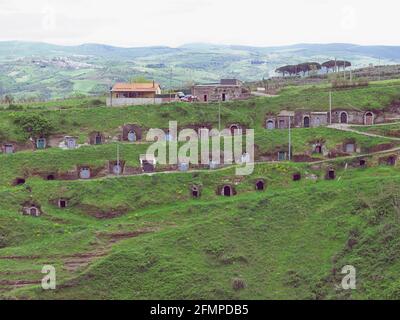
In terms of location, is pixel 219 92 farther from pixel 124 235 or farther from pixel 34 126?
pixel 124 235

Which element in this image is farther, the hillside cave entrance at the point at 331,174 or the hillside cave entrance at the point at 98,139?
the hillside cave entrance at the point at 98,139

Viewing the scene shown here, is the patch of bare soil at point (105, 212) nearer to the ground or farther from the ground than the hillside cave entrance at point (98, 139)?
nearer to the ground

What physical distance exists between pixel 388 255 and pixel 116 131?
34749mm

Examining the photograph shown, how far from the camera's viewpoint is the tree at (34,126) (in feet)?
234

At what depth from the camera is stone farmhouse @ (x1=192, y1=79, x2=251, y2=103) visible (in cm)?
8256

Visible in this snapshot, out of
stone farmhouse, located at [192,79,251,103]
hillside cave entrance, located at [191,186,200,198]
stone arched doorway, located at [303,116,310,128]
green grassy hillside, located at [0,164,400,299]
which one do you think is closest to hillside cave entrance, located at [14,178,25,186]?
green grassy hillside, located at [0,164,400,299]

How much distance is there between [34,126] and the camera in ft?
234

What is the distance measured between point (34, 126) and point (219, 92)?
22460 millimetres

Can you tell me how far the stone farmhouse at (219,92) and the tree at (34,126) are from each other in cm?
1921

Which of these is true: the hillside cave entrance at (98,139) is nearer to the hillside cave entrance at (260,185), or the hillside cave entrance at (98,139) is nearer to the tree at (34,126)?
the tree at (34,126)

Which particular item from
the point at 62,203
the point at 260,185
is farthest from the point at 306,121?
the point at 62,203

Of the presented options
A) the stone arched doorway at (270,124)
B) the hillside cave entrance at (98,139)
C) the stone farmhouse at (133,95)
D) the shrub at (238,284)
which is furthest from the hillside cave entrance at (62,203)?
the stone arched doorway at (270,124)

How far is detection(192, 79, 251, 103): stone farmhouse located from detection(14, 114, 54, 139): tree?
1921cm

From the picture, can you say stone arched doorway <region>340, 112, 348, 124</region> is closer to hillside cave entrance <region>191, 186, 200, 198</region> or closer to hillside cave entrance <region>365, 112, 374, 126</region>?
hillside cave entrance <region>365, 112, 374, 126</region>
